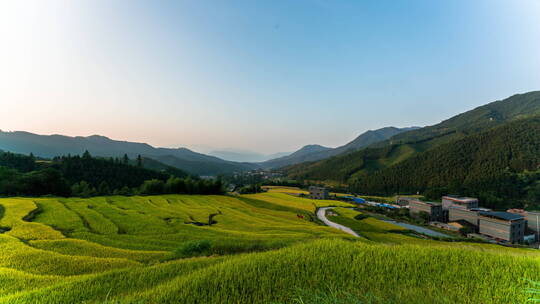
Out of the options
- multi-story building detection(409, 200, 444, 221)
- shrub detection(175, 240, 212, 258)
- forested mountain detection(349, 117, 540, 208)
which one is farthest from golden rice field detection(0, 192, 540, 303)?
forested mountain detection(349, 117, 540, 208)

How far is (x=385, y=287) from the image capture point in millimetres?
4113

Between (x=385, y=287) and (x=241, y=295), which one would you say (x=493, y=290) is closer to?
(x=385, y=287)

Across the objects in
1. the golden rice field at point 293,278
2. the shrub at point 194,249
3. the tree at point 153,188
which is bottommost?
the tree at point 153,188

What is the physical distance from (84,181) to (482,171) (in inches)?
6528

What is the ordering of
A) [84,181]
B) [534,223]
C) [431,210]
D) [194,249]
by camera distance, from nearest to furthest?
[194,249] → [534,223] → [431,210] → [84,181]

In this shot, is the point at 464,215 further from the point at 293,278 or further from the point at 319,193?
the point at 293,278

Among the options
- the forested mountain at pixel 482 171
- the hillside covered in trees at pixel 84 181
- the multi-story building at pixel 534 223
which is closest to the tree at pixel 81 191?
the hillside covered in trees at pixel 84 181

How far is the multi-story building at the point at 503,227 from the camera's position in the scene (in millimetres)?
37562

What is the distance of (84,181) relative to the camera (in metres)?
58.2

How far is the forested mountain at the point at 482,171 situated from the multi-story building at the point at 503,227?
1740 inches

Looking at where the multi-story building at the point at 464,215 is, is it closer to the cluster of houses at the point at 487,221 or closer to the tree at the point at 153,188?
the cluster of houses at the point at 487,221

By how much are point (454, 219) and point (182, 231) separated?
65.8 metres

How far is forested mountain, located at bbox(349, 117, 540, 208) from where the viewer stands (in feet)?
260

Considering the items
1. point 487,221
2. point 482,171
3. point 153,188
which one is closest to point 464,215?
point 487,221
